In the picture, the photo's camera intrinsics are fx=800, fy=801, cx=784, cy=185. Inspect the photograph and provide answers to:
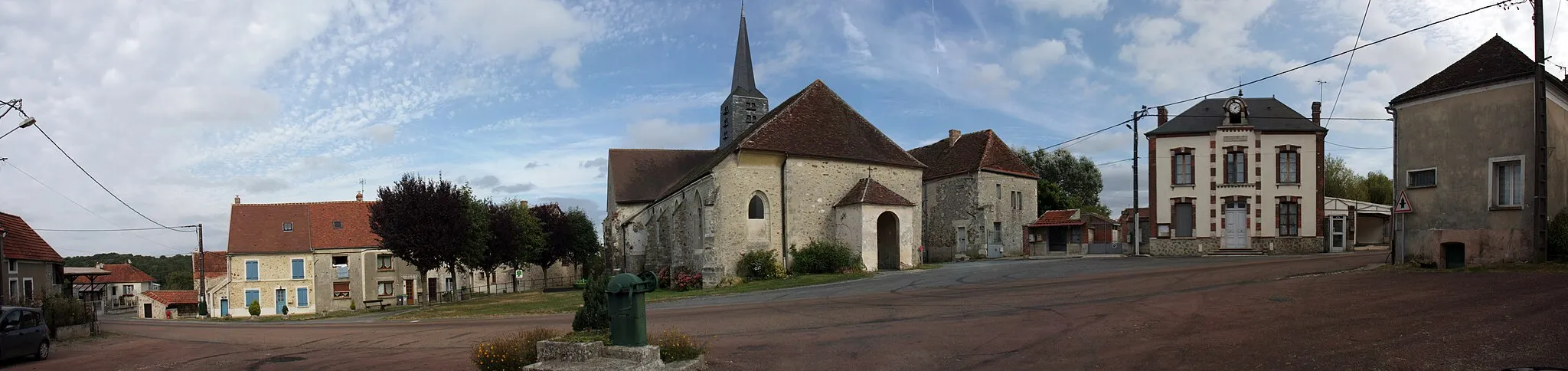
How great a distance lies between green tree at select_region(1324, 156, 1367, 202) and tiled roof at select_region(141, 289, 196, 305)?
246 feet

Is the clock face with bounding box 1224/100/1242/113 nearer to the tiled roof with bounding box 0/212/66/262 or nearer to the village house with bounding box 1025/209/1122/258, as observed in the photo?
the village house with bounding box 1025/209/1122/258

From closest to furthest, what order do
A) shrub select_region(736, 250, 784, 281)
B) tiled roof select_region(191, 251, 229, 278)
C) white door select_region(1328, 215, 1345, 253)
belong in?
shrub select_region(736, 250, 784, 281)
white door select_region(1328, 215, 1345, 253)
tiled roof select_region(191, 251, 229, 278)

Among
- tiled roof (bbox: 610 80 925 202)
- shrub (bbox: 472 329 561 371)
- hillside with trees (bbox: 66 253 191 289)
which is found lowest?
hillside with trees (bbox: 66 253 191 289)

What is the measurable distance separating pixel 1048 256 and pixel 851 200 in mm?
13819

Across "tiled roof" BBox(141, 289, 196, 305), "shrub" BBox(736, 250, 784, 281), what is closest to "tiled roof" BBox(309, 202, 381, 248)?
"tiled roof" BBox(141, 289, 196, 305)

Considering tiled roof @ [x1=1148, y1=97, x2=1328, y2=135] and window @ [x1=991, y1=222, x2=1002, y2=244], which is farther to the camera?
window @ [x1=991, y1=222, x2=1002, y2=244]

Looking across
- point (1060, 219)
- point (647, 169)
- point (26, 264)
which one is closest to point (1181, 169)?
point (1060, 219)

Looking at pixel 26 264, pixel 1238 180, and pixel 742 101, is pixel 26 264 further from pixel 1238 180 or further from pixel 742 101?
pixel 1238 180

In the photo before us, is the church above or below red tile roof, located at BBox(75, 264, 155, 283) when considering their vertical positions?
above

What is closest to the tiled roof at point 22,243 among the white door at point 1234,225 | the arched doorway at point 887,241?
the arched doorway at point 887,241

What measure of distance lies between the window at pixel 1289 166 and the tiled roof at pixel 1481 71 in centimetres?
1254

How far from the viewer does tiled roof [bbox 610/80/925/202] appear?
28.3 meters

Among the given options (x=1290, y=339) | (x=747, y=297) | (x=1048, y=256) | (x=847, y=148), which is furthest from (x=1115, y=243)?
(x=1290, y=339)

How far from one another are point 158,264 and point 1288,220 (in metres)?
121
